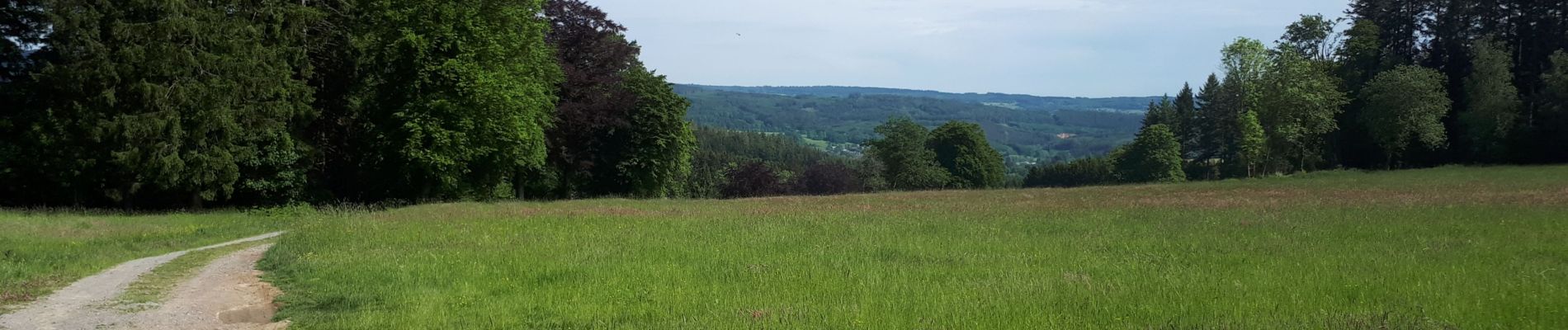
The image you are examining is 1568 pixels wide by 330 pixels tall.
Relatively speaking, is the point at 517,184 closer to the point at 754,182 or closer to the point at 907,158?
the point at 754,182

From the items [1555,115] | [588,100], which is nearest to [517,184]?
[588,100]

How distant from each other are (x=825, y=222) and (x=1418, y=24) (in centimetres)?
7686

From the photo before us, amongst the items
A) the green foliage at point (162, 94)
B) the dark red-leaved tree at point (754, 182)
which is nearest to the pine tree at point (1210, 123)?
the dark red-leaved tree at point (754, 182)

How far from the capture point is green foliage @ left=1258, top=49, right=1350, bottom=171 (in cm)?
6544

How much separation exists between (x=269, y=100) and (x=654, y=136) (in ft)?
64.6

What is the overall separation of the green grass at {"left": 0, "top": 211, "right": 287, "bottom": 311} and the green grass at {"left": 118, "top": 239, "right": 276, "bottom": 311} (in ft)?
3.07

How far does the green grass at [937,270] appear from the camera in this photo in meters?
9.71

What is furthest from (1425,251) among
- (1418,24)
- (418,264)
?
(1418,24)

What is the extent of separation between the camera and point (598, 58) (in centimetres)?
4869

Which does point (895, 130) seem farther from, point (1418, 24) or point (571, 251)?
point (571, 251)

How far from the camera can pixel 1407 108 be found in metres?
63.2

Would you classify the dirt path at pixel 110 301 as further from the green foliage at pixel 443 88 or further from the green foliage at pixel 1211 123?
the green foliage at pixel 1211 123

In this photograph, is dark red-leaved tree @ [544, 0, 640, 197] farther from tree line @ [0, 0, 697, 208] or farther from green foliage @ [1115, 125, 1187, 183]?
green foliage @ [1115, 125, 1187, 183]

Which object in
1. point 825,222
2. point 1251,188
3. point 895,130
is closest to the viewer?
point 825,222
